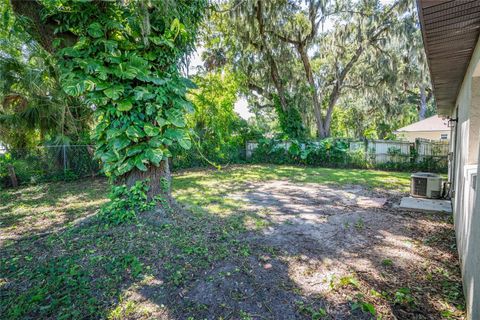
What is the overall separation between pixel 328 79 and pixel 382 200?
38.8 feet

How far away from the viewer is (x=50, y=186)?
7.05m

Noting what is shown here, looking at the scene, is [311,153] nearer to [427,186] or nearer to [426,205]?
[427,186]

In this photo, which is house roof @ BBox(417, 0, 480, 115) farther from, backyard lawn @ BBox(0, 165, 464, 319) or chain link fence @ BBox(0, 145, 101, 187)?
chain link fence @ BBox(0, 145, 101, 187)

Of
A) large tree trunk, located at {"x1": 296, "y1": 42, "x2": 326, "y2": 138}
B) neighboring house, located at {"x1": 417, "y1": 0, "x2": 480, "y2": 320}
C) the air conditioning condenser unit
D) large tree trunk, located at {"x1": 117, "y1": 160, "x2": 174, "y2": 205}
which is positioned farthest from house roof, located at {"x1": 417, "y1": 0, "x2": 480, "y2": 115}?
large tree trunk, located at {"x1": 296, "y1": 42, "x2": 326, "y2": 138}

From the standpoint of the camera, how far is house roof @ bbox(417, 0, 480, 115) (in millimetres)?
1826

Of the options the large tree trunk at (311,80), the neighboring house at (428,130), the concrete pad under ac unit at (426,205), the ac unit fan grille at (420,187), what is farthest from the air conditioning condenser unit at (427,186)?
the neighboring house at (428,130)

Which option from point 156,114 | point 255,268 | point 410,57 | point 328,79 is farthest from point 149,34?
point 328,79

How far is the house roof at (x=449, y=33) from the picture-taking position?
5.99 ft

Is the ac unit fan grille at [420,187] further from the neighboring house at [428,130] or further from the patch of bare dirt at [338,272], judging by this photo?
the neighboring house at [428,130]

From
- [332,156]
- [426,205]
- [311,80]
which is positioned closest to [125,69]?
[426,205]

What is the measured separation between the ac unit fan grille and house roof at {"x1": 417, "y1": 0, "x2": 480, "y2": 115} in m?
2.35

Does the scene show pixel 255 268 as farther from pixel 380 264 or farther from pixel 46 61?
pixel 46 61

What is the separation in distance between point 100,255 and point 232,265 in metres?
1.39

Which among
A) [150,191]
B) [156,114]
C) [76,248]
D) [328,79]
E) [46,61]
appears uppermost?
[328,79]
